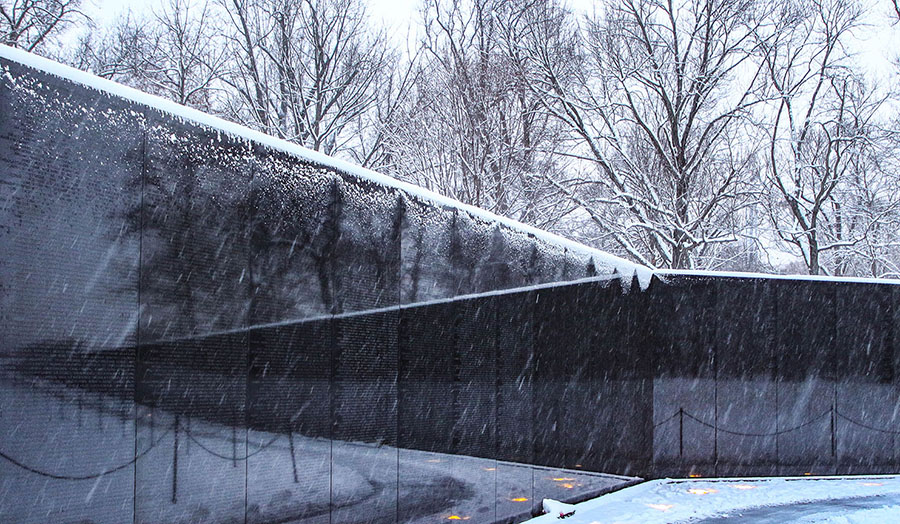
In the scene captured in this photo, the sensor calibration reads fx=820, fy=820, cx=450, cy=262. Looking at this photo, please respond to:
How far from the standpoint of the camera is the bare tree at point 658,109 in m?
25.2

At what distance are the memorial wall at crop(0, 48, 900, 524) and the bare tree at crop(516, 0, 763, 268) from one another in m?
13.7

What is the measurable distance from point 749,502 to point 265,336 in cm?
798

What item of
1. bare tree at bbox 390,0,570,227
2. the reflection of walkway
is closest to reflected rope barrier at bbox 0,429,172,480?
the reflection of walkway

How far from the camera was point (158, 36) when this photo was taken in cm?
2341

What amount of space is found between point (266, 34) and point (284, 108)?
2100 mm

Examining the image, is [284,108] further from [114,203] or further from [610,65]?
[114,203]

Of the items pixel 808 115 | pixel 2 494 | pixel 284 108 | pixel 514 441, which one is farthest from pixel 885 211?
pixel 2 494

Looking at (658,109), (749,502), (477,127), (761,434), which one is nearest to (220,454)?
(749,502)

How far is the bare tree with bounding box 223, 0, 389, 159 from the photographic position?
23.0m

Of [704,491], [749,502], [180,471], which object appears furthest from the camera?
[704,491]

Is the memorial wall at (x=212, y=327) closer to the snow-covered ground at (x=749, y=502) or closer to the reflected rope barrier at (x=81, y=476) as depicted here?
the reflected rope barrier at (x=81, y=476)

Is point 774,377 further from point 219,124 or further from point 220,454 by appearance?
point 219,124

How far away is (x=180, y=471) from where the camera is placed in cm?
494

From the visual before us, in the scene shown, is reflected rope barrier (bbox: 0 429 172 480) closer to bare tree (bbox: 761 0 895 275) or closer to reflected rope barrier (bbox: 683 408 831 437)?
reflected rope barrier (bbox: 683 408 831 437)
